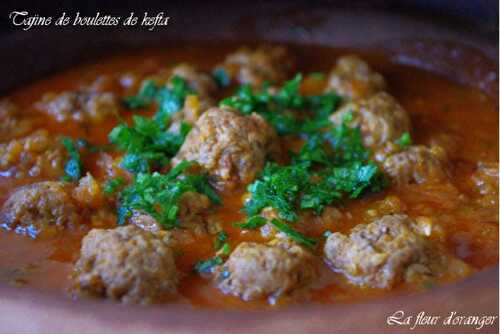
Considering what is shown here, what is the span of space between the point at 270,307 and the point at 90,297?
956 millimetres

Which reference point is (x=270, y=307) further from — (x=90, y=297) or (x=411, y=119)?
(x=411, y=119)

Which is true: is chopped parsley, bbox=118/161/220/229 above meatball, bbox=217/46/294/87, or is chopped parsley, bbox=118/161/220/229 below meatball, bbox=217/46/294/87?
below

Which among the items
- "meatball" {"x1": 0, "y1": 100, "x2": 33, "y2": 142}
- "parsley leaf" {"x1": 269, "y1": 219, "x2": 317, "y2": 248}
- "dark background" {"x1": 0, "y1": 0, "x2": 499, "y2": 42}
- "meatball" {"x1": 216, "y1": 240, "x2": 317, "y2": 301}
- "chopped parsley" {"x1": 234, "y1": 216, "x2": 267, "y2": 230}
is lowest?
"meatball" {"x1": 216, "y1": 240, "x2": 317, "y2": 301}

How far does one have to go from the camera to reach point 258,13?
6.66m

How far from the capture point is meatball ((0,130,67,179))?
496 centimetres

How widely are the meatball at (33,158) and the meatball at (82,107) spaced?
528 millimetres

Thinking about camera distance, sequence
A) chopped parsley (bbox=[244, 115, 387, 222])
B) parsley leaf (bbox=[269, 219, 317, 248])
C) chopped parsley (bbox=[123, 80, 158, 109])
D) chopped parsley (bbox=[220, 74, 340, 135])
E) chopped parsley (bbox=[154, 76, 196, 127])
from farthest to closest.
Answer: chopped parsley (bbox=[123, 80, 158, 109])
chopped parsley (bbox=[154, 76, 196, 127])
chopped parsley (bbox=[220, 74, 340, 135])
chopped parsley (bbox=[244, 115, 387, 222])
parsley leaf (bbox=[269, 219, 317, 248])

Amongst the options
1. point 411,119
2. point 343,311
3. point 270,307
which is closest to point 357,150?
point 411,119

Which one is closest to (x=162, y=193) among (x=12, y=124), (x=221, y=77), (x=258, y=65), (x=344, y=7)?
(x=12, y=124)

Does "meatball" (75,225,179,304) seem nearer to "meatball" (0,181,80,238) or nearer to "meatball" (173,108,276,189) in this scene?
"meatball" (0,181,80,238)

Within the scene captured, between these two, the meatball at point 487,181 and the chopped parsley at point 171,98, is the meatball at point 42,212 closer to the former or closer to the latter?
the chopped parsley at point 171,98

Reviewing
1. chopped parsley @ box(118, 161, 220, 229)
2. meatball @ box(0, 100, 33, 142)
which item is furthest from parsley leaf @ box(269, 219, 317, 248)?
meatball @ box(0, 100, 33, 142)

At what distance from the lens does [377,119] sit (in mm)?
5203

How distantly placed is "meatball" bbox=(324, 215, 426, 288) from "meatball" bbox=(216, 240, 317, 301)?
0.67 ft
